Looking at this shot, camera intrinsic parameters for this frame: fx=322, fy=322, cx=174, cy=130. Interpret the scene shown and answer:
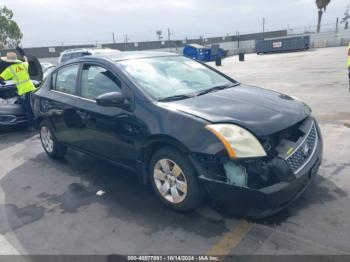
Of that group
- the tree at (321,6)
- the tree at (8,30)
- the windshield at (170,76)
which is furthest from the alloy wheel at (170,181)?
the tree at (321,6)

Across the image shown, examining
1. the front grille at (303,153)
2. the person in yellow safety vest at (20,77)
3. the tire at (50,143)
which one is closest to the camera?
the front grille at (303,153)

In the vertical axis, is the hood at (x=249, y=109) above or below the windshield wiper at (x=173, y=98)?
below

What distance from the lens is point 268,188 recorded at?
9.04 ft

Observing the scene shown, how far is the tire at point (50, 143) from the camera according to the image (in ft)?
17.4

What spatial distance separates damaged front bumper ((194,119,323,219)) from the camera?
109 inches

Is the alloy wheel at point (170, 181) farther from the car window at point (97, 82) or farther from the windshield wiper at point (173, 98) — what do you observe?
the car window at point (97, 82)

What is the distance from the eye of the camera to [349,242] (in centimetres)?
275

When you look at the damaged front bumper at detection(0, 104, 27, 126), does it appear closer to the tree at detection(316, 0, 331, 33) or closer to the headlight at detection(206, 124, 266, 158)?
the headlight at detection(206, 124, 266, 158)

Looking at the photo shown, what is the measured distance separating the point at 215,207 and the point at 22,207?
2348 millimetres

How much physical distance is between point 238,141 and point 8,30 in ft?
114

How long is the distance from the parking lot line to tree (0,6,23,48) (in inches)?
1318

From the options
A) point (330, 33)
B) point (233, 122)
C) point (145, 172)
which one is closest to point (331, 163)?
point (233, 122)

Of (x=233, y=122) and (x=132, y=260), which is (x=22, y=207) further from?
(x=233, y=122)

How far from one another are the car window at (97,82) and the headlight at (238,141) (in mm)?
1476
